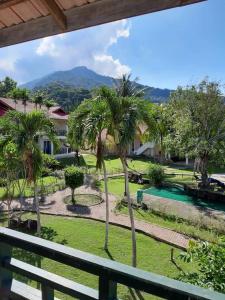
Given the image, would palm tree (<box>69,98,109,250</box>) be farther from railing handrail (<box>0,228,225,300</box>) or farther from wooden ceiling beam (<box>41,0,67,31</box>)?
railing handrail (<box>0,228,225,300</box>)

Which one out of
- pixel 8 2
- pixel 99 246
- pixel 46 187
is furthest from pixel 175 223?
pixel 8 2

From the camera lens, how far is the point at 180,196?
24.8 meters

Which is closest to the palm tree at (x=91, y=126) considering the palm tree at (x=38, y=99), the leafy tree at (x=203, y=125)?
A: the leafy tree at (x=203, y=125)

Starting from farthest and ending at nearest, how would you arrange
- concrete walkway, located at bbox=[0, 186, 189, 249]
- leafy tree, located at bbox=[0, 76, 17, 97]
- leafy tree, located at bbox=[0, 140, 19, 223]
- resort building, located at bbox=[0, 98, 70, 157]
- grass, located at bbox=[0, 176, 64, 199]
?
leafy tree, located at bbox=[0, 76, 17, 97], resort building, located at bbox=[0, 98, 70, 157], grass, located at bbox=[0, 176, 64, 199], concrete walkway, located at bbox=[0, 186, 189, 249], leafy tree, located at bbox=[0, 140, 19, 223]

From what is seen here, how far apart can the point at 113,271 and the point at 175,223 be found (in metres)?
16.9

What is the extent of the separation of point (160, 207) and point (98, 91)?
1056cm

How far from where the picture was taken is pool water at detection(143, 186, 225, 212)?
22.6 m

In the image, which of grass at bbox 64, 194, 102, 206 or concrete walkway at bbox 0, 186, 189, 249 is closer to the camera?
concrete walkway at bbox 0, 186, 189, 249

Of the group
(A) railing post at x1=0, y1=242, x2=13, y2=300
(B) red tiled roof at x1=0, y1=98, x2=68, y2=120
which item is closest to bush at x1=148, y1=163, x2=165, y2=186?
(B) red tiled roof at x1=0, y1=98, x2=68, y2=120

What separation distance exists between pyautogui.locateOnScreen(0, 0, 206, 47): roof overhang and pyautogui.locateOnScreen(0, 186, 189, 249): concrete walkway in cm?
1275

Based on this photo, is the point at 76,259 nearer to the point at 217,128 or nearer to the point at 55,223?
the point at 55,223

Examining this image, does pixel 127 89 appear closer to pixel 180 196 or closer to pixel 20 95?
pixel 180 196

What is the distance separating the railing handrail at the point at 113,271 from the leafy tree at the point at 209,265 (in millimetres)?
2931

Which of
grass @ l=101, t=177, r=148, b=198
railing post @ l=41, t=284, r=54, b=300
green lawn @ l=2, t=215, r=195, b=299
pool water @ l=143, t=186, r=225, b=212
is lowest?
green lawn @ l=2, t=215, r=195, b=299
